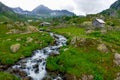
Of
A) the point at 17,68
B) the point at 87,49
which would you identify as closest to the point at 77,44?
the point at 87,49

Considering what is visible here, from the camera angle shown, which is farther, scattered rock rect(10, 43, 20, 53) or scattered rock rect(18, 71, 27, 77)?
scattered rock rect(10, 43, 20, 53)

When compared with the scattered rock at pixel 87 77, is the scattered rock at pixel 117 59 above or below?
above

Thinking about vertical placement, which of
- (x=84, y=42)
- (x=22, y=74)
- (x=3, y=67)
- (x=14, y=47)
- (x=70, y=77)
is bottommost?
(x=70, y=77)

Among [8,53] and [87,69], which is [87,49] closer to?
[87,69]

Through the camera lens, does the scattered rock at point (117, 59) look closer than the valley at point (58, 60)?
No

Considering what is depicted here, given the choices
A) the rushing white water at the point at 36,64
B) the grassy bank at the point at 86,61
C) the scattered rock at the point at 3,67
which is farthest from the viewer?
the scattered rock at the point at 3,67

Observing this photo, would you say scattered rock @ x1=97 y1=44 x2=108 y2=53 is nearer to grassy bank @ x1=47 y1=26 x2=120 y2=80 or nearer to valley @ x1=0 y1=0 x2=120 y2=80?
valley @ x1=0 y1=0 x2=120 y2=80

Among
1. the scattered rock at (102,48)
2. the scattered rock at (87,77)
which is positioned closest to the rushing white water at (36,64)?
the scattered rock at (87,77)

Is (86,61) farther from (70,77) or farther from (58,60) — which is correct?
(70,77)

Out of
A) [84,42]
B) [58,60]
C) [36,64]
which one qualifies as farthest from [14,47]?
[84,42]

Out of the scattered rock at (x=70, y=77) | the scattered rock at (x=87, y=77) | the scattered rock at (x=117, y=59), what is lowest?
the scattered rock at (x=87, y=77)

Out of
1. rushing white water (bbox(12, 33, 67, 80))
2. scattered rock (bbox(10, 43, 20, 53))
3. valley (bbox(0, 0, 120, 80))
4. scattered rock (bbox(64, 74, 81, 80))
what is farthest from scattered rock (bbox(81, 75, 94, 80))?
scattered rock (bbox(10, 43, 20, 53))

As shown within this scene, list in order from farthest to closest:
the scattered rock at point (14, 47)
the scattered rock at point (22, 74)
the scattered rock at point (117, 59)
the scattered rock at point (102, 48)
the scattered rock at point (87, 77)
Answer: the scattered rock at point (14, 47) < the scattered rock at point (102, 48) < the scattered rock at point (117, 59) < the scattered rock at point (22, 74) < the scattered rock at point (87, 77)

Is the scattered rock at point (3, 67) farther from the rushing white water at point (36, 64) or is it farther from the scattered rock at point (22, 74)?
the scattered rock at point (22, 74)
